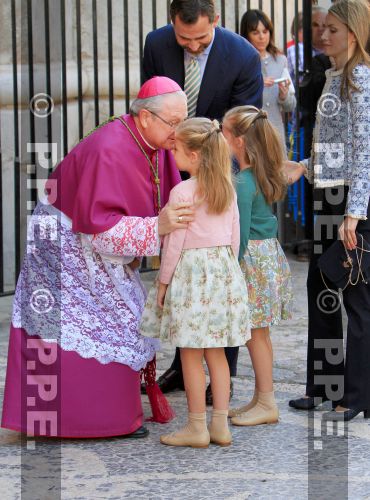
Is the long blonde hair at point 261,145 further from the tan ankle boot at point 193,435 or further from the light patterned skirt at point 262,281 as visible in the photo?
the tan ankle boot at point 193,435

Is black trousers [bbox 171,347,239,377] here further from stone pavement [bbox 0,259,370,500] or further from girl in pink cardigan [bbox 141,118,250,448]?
girl in pink cardigan [bbox 141,118,250,448]

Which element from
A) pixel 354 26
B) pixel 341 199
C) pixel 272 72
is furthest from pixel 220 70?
pixel 272 72

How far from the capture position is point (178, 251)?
454 centimetres

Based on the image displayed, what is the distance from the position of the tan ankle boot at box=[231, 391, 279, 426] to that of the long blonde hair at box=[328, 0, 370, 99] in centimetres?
125

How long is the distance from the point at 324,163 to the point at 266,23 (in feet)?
11.2

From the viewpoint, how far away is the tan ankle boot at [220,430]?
15.2 feet

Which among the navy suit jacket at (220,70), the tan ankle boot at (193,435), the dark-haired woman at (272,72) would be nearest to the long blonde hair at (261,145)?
the navy suit jacket at (220,70)

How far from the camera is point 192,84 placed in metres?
5.44

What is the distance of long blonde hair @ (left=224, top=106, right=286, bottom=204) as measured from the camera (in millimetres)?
4812

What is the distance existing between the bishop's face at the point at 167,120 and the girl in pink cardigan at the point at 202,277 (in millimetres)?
132

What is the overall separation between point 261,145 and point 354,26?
593mm

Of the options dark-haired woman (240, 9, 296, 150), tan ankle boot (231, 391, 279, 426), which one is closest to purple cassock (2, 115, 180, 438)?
tan ankle boot (231, 391, 279, 426)

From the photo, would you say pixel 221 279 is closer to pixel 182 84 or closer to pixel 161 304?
pixel 161 304

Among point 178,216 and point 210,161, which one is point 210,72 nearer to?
point 210,161
